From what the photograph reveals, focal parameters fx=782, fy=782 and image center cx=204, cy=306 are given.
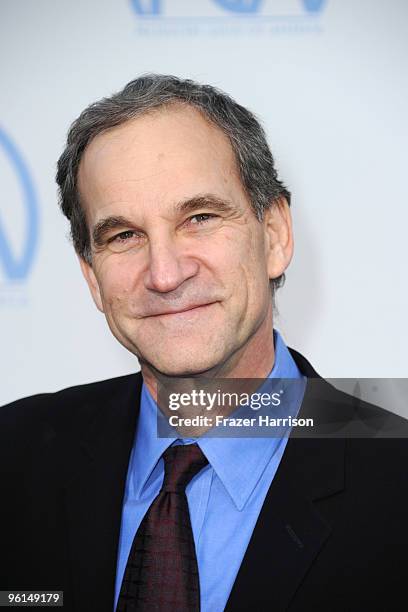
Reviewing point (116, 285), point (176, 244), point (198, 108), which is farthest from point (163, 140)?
point (116, 285)

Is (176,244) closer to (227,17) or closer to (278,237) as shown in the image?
(278,237)

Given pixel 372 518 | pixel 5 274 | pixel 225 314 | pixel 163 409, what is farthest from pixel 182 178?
pixel 5 274

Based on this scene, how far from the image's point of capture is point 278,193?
82.2 inches

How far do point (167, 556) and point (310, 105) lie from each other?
1.54m

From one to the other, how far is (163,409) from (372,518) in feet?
1.88

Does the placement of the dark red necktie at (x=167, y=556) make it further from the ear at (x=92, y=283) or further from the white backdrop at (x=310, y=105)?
the white backdrop at (x=310, y=105)

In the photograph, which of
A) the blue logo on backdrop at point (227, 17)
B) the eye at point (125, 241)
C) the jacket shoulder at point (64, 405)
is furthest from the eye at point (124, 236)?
the blue logo on backdrop at point (227, 17)

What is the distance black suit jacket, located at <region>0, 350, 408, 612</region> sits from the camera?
5.43 ft

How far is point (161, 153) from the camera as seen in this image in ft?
6.02

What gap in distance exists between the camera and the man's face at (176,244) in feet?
5.92

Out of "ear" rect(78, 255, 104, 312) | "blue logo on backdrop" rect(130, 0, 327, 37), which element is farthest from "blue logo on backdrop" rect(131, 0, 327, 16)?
"ear" rect(78, 255, 104, 312)

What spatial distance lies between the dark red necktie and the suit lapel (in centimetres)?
8

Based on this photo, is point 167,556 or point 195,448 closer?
point 167,556

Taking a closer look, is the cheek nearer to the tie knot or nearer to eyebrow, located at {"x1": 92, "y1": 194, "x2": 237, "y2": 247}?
eyebrow, located at {"x1": 92, "y1": 194, "x2": 237, "y2": 247}
